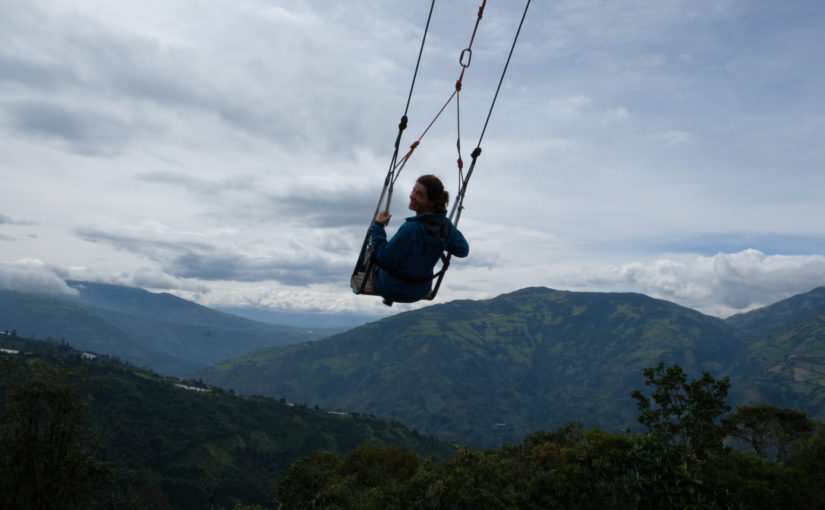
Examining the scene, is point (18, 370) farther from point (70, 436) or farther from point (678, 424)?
point (678, 424)

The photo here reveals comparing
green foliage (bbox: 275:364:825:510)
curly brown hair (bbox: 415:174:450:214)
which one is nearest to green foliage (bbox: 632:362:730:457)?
green foliage (bbox: 275:364:825:510)

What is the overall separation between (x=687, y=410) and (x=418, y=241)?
135 feet

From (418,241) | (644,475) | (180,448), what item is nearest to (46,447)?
(644,475)

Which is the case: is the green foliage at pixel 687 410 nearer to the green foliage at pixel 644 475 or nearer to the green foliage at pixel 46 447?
the green foliage at pixel 644 475

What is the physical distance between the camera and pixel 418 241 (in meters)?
6.97

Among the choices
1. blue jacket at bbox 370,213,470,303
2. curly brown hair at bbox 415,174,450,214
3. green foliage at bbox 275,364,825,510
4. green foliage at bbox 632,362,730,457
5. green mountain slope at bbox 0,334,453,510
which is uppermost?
curly brown hair at bbox 415,174,450,214

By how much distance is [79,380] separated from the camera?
40562 millimetres

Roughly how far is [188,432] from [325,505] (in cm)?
16258

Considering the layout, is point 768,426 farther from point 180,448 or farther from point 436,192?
point 180,448

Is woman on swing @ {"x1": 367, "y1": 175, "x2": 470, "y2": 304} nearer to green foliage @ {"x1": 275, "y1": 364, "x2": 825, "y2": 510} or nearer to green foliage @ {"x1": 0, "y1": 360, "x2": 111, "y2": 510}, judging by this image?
green foliage @ {"x1": 275, "y1": 364, "x2": 825, "y2": 510}

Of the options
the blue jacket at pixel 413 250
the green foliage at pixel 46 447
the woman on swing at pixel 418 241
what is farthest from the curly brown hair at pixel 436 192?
the green foliage at pixel 46 447

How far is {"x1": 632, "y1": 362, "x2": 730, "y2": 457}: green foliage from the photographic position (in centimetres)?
3844

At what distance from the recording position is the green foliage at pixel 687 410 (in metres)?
38.4

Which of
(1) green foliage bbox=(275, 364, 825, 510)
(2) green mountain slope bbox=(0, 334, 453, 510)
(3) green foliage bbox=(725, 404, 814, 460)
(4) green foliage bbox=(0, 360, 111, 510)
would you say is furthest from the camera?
(2) green mountain slope bbox=(0, 334, 453, 510)
